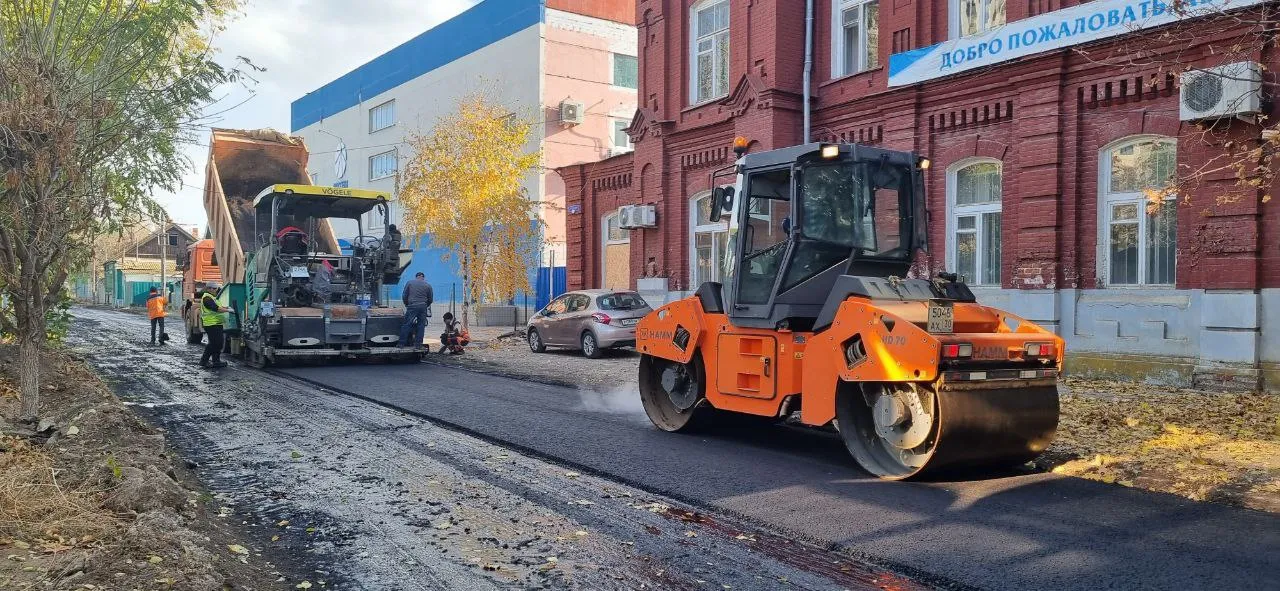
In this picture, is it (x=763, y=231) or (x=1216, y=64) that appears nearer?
(x=763, y=231)

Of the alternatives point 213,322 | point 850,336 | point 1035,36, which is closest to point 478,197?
point 213,322

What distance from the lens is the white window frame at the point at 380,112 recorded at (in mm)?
40344

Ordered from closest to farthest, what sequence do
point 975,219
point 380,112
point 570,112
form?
point 975,219 → point 570,112 → point 380,112

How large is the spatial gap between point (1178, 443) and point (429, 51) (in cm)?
3435

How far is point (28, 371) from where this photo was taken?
7449 mm

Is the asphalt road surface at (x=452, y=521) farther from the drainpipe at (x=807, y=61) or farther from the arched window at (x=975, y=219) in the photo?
the drainpipe at (x=807, y=61)

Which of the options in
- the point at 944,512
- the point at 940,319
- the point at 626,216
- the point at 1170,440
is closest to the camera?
the point at 944,512

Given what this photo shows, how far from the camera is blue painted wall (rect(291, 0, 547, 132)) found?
32375 millimetres

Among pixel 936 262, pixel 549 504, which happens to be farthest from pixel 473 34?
pixel 549 504

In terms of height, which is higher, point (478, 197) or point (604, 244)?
point (478, 197)

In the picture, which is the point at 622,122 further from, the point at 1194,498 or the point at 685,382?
the point at 1194,498

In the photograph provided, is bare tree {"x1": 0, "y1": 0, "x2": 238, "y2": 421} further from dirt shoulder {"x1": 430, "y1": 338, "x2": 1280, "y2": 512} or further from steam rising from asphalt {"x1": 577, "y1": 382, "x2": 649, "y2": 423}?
dirt shoulder {"x1": 430, "y1": 338, "x2": 1280, "y2": 512}

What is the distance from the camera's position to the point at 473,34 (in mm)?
34594

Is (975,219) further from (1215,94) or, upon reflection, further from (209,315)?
(209,315)
